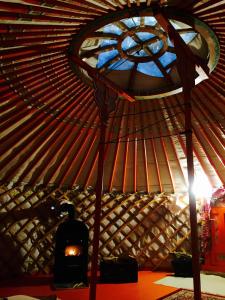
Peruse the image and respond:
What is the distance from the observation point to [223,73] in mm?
2217

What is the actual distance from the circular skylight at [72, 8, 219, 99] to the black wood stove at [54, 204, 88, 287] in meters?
1.66

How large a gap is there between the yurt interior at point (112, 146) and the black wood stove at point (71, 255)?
0.4 inches

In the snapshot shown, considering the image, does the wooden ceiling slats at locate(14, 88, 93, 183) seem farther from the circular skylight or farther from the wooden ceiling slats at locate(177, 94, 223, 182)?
the wooden ceiling slats at locate(177, 94, 223, 182)

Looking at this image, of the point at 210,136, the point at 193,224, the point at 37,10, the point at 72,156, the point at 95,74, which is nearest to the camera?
the point at 193,224

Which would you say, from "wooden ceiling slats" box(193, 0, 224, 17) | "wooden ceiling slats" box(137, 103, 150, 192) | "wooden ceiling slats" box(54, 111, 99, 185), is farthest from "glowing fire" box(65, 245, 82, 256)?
"wooden ceiling slats" box(193, 0, 224, 17)

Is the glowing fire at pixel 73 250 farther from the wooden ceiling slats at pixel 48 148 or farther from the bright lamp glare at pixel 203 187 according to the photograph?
the bright lamp glare at pixel 203 187

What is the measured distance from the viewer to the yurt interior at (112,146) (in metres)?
1.81


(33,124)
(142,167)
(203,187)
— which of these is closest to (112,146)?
(142,167)

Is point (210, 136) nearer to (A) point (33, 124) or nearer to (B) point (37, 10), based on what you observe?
(A) point (33, 124)

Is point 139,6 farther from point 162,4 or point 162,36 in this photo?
point 162,36

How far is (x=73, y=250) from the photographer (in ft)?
10.2

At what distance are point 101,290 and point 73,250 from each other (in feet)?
1.82

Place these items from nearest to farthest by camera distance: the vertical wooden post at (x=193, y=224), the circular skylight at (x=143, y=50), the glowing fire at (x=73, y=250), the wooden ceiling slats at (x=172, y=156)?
the vertical wooden post at (x=193, y=224) → the circular skylight at (x=143, y=50) → the wooden ceiling slats at (x=172, y=156) → the glowing fire at (x=73, y=250)

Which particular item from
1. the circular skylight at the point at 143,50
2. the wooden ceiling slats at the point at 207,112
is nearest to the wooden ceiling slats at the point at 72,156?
the circular skylight at the point at 143,50
